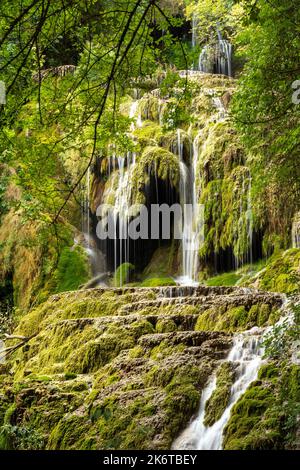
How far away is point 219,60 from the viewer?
2295 centimetres

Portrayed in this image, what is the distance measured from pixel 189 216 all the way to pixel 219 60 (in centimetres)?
935

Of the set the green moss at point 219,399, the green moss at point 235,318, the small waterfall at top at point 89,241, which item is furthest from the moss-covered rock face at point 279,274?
the small waterfall at top at point 89,241

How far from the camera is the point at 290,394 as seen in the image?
226 inches

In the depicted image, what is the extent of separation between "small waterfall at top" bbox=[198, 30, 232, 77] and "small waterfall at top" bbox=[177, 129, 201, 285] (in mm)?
6947

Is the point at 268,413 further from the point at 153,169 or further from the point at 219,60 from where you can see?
the point at 219,60

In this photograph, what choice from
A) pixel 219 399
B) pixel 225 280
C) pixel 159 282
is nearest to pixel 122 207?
pixel 159 282

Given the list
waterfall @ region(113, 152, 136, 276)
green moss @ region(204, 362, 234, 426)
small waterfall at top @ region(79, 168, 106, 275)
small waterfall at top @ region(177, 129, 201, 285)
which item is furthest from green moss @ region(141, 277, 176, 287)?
green moss @ region(204, 362, 234, 426)

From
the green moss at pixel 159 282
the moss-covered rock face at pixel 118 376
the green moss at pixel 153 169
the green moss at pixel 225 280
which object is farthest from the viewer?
the green moss at pixel 153 169

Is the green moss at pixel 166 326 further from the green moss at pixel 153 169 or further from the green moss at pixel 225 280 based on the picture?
the green moss at pixel 153 169

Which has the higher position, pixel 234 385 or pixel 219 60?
pixel 219 60

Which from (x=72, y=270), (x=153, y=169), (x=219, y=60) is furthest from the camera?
(x=219, y=60)

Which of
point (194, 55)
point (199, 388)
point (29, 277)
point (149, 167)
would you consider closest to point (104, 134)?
point (194, 55)

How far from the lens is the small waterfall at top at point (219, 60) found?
2267 cm

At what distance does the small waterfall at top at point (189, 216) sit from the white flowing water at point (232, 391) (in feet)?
27.9
